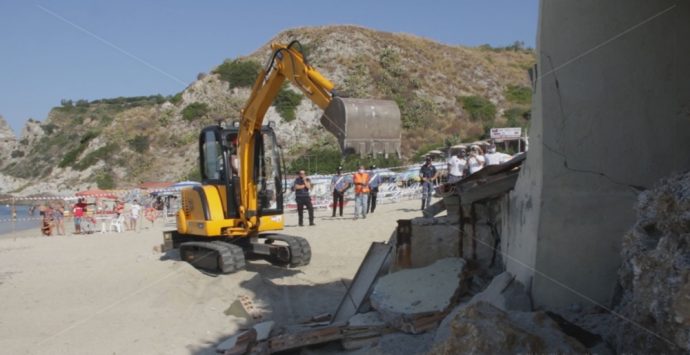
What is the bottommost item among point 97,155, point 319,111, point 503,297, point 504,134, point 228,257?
point 228,257

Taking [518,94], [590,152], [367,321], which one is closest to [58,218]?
[367,321]

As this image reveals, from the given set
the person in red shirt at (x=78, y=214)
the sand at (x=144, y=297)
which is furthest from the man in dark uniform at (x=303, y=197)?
the person in red shirt at (x=78, y=214)

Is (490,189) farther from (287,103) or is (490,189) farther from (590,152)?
(287,103)

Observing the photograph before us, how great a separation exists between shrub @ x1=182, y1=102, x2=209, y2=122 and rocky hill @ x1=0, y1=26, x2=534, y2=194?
91mm

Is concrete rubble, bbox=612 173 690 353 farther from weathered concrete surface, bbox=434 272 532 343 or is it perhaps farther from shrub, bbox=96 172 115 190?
shrub, bbox=96 172 115 190

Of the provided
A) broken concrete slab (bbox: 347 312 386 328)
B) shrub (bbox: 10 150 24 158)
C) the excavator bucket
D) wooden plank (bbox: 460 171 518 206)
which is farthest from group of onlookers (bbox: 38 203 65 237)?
shrub (bbox: 10 150 24 158)

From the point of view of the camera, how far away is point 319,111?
45.1 metres

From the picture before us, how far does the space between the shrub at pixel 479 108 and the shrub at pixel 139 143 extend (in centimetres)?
2623

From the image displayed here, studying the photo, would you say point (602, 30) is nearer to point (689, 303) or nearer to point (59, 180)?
point (689, 303)

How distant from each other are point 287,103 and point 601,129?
42.9 m

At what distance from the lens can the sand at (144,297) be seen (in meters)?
6.64

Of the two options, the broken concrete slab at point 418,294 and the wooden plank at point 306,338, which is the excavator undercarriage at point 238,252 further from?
the wooden plank at point 306,338

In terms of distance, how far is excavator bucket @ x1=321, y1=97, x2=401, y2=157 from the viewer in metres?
6.87

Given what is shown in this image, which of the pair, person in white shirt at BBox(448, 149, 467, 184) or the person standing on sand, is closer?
person in white shirt at BBox(448, 149, 467, 184)
